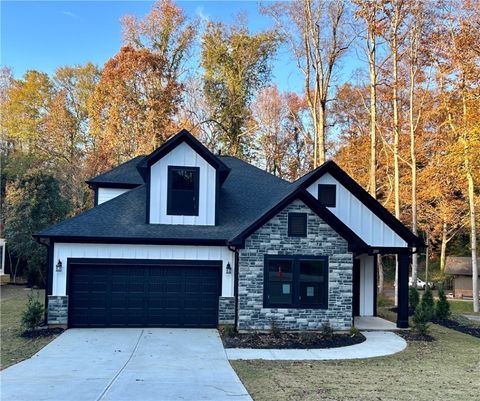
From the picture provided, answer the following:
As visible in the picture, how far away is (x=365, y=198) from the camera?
48.5 feet

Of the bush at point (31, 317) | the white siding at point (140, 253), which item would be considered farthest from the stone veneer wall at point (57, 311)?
the bush at point (31, 317)

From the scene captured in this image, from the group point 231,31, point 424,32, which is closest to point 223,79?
point 231,31

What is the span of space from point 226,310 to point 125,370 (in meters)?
5.14

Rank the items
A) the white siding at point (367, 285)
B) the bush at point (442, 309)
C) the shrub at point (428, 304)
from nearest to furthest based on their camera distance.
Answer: the shrub at point (428, 304) → the white siding at point (367, 285) → the bush at point (442, 309)

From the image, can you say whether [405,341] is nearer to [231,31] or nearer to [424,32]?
[424,32]

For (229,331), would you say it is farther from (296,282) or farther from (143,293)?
(143,293)

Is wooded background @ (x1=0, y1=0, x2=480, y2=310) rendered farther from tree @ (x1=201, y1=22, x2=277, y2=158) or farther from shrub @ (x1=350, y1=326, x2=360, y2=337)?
shrub @ (x1=350, y1=326, x2=360, y2=337)

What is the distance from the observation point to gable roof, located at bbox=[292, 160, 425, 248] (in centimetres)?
1466

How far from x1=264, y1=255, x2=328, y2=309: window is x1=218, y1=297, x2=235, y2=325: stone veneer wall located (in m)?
1.13

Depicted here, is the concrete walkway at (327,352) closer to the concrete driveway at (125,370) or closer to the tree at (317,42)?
the concrete driveway at (125,370)

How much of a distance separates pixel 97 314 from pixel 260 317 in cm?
464

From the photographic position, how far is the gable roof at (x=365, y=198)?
1466cm

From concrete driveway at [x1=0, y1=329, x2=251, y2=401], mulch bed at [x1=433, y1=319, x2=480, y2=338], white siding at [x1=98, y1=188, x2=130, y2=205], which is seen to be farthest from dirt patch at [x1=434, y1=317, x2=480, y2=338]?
white siding at [x1=98, y1=188, x2=130, y2=205]

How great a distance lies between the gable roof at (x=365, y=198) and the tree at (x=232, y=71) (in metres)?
18.6
